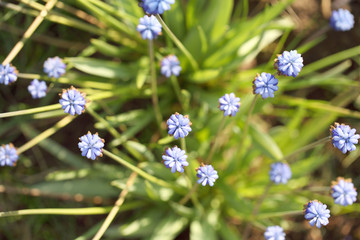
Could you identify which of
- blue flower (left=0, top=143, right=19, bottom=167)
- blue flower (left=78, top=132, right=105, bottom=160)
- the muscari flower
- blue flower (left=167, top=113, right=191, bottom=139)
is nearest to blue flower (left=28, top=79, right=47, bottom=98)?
blue flower (left=0, top=143, right=19, bottom=167)

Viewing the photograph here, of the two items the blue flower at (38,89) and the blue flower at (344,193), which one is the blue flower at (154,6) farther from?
the blue flower at (344,193)

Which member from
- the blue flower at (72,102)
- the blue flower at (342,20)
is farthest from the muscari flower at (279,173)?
the blue flower at (72,102)

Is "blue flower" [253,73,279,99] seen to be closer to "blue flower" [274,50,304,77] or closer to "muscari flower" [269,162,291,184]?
"blue flower" [274,50,304,77]

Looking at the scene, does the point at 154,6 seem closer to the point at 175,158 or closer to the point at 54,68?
the point at 175,158

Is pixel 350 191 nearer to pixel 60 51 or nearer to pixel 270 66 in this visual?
pixel 270 66

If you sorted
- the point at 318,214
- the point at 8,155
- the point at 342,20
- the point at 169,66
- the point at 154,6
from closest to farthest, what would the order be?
the point at 154,6 → the point at 318,214 → the point at 8,155 → the point at 169,66 → the point at 342,20

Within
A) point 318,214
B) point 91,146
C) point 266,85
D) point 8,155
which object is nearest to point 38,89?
point 8,155

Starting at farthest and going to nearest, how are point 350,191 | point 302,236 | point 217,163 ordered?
point 302,236 < point 217,163 < point 350,191

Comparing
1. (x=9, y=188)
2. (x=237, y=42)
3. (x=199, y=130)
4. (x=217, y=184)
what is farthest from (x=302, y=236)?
(x=9, y=188)

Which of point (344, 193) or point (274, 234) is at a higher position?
point (344, 193)
